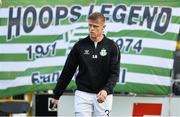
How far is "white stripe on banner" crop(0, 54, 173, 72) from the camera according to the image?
23.5ft

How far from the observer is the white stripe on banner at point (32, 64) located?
7227mm

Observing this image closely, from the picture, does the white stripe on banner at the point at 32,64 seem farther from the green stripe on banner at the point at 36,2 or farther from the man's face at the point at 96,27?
the man's face at the point at 96,27

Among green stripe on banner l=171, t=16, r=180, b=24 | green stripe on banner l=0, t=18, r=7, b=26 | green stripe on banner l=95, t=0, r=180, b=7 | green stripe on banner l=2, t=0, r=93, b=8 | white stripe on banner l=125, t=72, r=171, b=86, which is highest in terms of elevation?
green stripe on banner l=95, t=0, r=180, b=7

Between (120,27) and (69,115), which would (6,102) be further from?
(120,27)

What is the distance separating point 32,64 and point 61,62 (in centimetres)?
38

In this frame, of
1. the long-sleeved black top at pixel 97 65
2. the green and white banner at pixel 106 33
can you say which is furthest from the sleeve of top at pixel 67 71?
the green and white banner at pixel 106 33

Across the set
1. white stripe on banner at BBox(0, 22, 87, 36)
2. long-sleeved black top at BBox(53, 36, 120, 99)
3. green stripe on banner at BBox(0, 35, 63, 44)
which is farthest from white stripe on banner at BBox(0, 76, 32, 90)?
long-sleeved black top at BBox(53, 36, 120, 99)

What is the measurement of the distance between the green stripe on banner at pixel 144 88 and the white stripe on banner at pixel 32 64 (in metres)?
0.84

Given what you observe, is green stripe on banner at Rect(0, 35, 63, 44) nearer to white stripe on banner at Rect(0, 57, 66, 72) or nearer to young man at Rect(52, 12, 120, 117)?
white stripe on banner at Rect(0, 57, 66, 72)

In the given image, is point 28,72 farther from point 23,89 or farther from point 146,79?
point 146,79

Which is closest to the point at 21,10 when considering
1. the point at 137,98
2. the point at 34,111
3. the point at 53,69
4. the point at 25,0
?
the point at 25,0

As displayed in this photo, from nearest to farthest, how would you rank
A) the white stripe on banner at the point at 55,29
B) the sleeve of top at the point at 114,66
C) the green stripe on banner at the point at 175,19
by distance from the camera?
the sleeve of top at the point at 114,66
the green stripe on banner at the point at 175,19
the white stripe on banner at the point at 55,29

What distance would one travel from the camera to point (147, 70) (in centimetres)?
716

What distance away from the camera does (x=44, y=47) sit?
7.20 m
